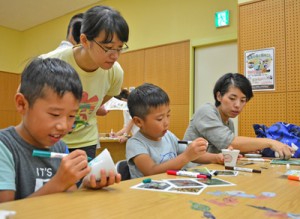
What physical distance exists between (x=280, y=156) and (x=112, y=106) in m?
2.91

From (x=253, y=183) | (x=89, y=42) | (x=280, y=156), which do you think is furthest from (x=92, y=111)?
(x=280, y=156)

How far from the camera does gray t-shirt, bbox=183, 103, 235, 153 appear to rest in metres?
1.87

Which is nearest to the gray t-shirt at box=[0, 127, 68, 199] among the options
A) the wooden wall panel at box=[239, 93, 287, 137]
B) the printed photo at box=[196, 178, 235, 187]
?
the printed photo at box=[196, 178, 235, 187]

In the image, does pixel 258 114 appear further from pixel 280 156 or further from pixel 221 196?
pixel 221 196

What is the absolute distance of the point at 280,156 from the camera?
6.02 feet

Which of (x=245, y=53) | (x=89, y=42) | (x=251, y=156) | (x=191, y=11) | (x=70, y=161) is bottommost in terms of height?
(x=251, y=156)

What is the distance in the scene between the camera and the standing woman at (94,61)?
4.67 ft

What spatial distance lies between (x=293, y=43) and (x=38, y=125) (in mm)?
2740

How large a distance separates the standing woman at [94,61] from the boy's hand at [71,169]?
2.32 ft

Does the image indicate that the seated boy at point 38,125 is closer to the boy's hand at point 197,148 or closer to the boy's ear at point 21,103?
the boy's ear at point 21,103

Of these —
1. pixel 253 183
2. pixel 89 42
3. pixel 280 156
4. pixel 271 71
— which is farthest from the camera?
pixel 271 71

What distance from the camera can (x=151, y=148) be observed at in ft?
5.04

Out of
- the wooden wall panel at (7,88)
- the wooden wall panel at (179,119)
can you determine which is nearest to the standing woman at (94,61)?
the wooden wall panel at (179,119)

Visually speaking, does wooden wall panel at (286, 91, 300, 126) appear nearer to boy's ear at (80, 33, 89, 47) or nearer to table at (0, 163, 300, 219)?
table at (0, 163, 300, 219)
